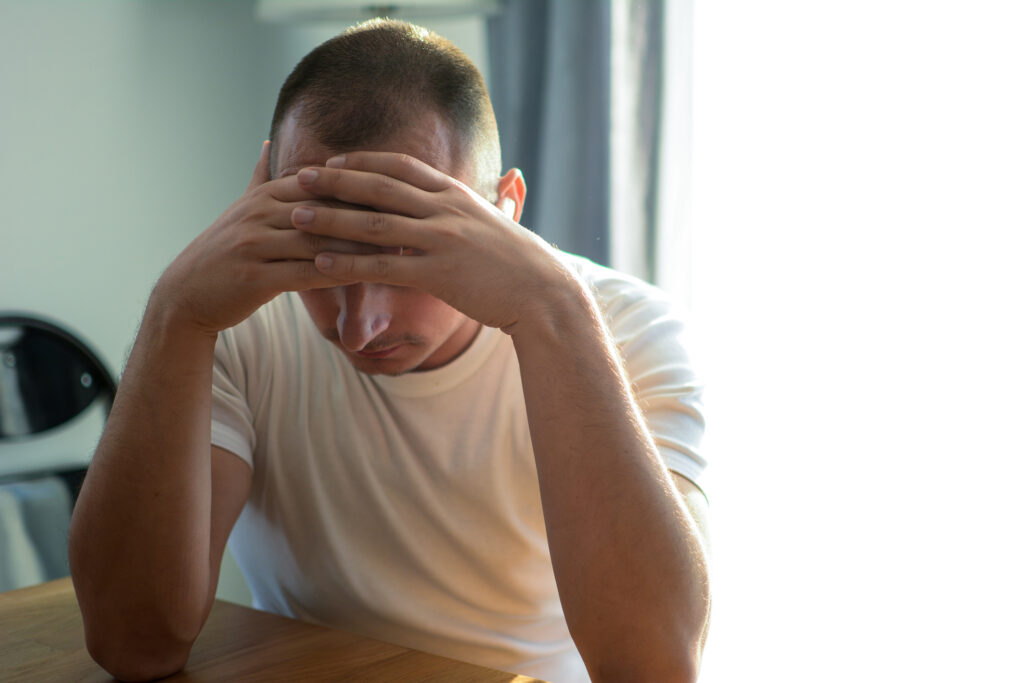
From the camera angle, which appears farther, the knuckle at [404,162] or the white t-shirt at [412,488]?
the white t-shirt at [412,488]

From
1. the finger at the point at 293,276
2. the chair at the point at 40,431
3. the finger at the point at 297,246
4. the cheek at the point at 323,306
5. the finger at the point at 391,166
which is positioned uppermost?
the finger at the point at 391,166

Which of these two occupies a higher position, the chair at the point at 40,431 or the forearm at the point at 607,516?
the forearm at the point at 607,516

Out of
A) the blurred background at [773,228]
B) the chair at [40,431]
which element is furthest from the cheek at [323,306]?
the chair at [40,431]

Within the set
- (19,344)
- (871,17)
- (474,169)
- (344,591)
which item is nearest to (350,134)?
(474,169)

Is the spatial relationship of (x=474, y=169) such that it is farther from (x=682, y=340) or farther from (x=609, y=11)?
(x=609, y=11)

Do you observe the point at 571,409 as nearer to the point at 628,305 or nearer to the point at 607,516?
the point at 607,516

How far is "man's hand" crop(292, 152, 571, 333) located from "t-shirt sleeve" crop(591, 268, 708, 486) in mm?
199

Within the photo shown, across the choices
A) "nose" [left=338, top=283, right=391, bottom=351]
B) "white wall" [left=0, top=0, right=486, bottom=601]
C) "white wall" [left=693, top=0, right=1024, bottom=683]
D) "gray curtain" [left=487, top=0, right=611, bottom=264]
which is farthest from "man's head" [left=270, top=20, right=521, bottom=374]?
"white wall" [left=0, top=0, right=486, bottom=601]

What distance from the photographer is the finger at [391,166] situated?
2.91 feet

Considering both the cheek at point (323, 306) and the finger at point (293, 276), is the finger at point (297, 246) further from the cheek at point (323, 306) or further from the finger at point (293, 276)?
the cheek at point (323, 306)

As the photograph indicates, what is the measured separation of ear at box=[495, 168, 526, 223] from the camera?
1.12 m

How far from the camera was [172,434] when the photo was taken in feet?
2.95

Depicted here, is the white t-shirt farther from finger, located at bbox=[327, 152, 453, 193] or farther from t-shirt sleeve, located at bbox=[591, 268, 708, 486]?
finger, located at bbox=[327, 152, 453, 193]

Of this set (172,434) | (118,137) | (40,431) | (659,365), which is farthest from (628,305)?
(118,137)
